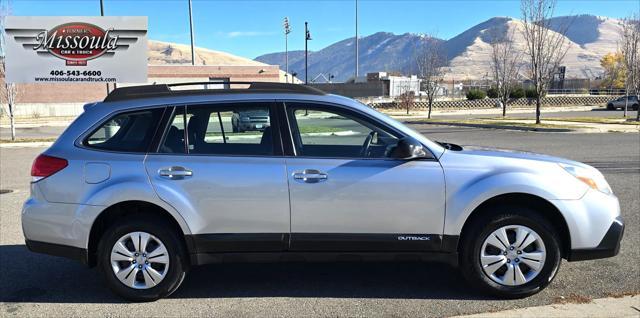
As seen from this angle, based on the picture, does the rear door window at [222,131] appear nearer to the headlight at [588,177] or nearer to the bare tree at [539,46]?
the headlight at [588,177]

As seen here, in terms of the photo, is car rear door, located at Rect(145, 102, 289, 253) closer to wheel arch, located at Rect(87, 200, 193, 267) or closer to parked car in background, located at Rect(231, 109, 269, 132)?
parked car in background, located at Rect(231, 109, 269, 132)

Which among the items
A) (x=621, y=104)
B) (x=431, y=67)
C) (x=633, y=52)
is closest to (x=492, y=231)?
(x=633, y=52)

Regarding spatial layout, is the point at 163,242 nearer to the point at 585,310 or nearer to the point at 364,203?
the point at 364,203

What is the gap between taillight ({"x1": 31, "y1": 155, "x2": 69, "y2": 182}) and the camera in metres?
3.89

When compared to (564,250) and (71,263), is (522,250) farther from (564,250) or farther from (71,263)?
(71,263)

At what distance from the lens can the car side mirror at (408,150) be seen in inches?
148

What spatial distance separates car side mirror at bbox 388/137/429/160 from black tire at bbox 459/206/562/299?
70 cm

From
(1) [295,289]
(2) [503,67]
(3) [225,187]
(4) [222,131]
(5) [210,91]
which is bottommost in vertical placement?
(1) [295,289]

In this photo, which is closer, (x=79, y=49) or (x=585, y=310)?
(x=585, y=310)

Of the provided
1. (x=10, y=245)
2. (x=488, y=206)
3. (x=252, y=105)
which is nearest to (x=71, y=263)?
(x=10, y=245)

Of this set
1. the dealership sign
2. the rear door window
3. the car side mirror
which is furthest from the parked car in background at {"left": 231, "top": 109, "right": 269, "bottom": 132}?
the dealership sign

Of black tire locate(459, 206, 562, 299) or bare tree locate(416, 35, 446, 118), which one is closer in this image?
black tire locate(459, 206, 562, 299)

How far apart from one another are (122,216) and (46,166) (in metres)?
0.70

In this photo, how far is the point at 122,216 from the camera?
4.00 m
